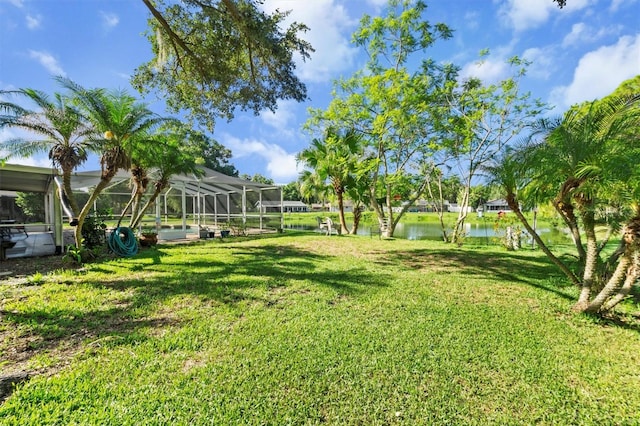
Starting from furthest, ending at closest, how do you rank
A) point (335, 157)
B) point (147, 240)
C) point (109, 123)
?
point (335, 157)
point (147, 240)
point (109, 123)

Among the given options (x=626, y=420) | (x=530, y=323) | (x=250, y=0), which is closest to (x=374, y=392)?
(x=626, y=420)

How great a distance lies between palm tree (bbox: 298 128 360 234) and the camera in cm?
1351

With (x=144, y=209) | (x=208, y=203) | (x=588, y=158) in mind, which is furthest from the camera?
(x=208, y=203)

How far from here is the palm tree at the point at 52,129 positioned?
6758 millimetres

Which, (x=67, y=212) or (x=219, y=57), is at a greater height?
(x=219, y=57)

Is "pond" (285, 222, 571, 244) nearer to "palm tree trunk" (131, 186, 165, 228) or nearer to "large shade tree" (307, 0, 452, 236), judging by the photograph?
"large shade tree" (307, 0, 452, 236)

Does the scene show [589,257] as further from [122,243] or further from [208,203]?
[208,203]

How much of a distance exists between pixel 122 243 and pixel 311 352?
24.3 ft

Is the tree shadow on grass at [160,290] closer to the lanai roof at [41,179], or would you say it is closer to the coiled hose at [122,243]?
the coiled hose at [122,243]

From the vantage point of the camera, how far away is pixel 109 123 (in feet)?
24.0

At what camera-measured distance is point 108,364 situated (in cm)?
267

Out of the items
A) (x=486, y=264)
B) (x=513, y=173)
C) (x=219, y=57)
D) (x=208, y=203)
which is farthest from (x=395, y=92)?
(x=208, y=203)

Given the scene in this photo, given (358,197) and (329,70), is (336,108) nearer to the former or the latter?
(329,70)

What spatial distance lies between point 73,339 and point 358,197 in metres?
13.2
